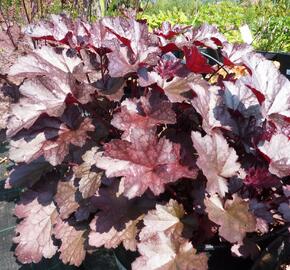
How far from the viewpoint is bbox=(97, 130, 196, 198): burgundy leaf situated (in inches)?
44.1

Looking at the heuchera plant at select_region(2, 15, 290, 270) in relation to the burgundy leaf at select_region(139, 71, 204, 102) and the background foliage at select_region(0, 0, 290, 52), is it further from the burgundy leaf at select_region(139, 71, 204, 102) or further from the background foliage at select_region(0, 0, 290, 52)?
the background foliage at select_region(0, 0, 290, 52)

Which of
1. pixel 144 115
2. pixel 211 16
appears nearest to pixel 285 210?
pixel 144 115

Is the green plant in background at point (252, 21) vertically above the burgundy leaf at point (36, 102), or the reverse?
the burgundy leaf at point (36, 102)

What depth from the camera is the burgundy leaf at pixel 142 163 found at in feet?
3.67

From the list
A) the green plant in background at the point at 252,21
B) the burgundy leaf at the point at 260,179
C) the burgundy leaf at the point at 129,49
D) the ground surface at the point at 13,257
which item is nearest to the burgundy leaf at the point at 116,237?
the burgundy leaf at the point at 260,179

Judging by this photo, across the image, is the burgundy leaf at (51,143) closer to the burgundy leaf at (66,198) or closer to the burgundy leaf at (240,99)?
the burgundy leaf at (66,198)

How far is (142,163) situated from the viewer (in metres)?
1.15

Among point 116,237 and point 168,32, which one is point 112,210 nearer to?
point 116,237

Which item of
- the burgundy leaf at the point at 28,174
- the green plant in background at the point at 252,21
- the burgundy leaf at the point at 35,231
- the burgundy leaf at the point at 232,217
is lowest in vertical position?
the green plant in background at the point at 252,21

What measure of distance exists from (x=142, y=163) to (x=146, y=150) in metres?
0.04

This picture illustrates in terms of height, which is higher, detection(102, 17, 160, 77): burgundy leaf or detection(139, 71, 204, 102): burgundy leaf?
detection(102, 17, 160, 77): burgundy leaf

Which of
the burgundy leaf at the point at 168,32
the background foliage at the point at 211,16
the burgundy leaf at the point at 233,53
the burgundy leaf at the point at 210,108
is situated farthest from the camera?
the background foliage at the point at 211,16

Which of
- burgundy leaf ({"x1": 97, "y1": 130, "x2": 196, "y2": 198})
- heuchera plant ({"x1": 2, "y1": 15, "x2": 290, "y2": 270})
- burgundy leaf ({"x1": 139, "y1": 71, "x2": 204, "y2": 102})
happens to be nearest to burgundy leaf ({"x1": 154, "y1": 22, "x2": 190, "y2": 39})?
heuchera plant ({"x1": 2, "y1": 15, "x2": 290, "y2": 270})

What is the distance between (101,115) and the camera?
156 cm
